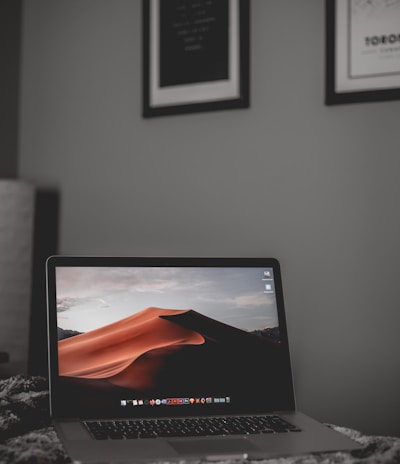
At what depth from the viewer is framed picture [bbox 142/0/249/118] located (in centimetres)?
149

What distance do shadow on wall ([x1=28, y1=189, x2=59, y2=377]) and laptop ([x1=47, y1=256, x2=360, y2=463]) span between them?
547 millimetres

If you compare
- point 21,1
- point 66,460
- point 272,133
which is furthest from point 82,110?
point 66,460

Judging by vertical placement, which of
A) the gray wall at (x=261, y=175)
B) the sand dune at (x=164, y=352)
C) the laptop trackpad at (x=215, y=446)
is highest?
the gray wall at (x=261, y=175)

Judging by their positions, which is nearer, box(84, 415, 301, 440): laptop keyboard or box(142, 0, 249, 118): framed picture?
box(84, 415, 301, 440): laptop keyboard

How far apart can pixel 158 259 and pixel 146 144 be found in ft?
1.60

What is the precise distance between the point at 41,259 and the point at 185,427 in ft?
2.72

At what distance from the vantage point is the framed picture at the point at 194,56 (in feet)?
4.89

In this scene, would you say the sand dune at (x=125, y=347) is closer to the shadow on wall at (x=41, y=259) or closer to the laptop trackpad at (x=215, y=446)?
the laptop trackpad at (x=215, y=446)

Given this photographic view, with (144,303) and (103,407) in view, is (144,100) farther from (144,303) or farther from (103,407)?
(103,407)

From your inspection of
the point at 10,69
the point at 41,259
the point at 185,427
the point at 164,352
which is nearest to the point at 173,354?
the point at 164,352

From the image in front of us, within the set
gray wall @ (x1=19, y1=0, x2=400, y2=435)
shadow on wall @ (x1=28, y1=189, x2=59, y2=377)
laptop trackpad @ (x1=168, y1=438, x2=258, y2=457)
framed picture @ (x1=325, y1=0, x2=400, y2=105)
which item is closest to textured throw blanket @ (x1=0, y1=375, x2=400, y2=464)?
laptop trackpad @ (x1=168, y1=438, x2=258, y2=457)

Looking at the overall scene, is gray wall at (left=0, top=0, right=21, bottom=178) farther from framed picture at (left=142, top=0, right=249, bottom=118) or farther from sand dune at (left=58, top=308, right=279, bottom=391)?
sand dune at (left=58, top=308, right=279, bottom=391)

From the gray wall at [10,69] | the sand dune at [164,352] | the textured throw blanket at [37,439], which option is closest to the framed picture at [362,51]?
the sand dune at [164,352]

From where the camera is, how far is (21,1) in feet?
5.78
